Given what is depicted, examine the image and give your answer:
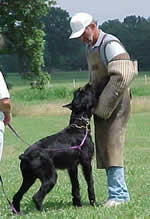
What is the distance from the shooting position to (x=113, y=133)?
7.54 metres

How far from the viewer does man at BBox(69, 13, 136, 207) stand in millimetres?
7223

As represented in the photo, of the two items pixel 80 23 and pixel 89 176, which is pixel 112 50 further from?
pixel 89 176

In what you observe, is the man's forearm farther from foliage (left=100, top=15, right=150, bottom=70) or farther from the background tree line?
foliage (left=100, top=15, right=150, bottom=70)

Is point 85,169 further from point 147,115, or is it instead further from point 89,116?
point 147,115

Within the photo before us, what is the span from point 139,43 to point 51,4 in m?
63.3

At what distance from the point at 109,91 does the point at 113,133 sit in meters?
0.59

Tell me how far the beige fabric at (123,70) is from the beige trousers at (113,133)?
0.27 meters

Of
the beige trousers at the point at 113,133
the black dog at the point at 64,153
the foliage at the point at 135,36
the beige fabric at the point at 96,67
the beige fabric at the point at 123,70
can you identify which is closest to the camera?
the beige fabric at the point at 123,70

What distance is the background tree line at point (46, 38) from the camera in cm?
3634

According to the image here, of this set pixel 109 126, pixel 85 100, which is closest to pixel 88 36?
pixel 85 100

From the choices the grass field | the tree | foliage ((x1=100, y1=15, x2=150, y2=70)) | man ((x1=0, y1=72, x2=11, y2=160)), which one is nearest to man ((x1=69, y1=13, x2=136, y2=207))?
the grass field

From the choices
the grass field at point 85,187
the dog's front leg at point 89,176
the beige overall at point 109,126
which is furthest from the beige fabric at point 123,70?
the grass field at point 85,187

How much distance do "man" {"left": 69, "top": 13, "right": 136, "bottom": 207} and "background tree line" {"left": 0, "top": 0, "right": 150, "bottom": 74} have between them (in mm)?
21532

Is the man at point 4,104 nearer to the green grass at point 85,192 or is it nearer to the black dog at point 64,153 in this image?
the black dog at point 64,153
